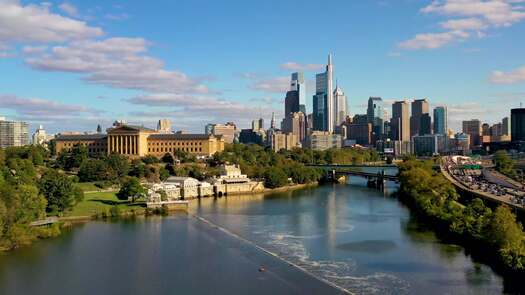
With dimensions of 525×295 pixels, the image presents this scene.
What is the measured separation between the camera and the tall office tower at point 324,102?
173250 mm

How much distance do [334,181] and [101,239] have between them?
127ft

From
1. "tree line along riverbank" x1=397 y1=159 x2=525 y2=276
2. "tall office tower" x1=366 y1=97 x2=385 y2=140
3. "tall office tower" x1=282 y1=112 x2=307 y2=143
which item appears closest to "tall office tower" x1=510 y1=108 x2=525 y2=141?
"tall office tower" x1=366 y1=97 x2=385 y2=140

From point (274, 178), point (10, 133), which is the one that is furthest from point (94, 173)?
point (10, 133)

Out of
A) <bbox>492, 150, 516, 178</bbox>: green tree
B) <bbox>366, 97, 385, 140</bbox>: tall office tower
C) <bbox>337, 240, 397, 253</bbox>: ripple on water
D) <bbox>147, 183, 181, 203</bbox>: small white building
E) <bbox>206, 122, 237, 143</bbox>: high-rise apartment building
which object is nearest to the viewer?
<bbox>337, 240, 397, 253</bbox>: ripple on water

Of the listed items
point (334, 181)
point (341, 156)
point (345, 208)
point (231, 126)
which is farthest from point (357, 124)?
point (345, 208)

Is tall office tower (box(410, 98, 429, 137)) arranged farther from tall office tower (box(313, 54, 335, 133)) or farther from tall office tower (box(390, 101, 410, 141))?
tall office tower (box(313, 54, 335, 133))

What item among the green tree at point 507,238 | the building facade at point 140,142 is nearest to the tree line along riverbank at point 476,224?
the green tree at point 507,238

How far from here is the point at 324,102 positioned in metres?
176

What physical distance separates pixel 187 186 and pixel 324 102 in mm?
134321

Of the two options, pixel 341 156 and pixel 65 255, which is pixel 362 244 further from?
pixel 341 156

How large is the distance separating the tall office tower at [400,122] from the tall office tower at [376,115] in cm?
646

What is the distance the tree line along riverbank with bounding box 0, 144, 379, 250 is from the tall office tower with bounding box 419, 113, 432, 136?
273 feet

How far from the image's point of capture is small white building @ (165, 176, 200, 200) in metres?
43.9

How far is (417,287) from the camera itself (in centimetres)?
1750
